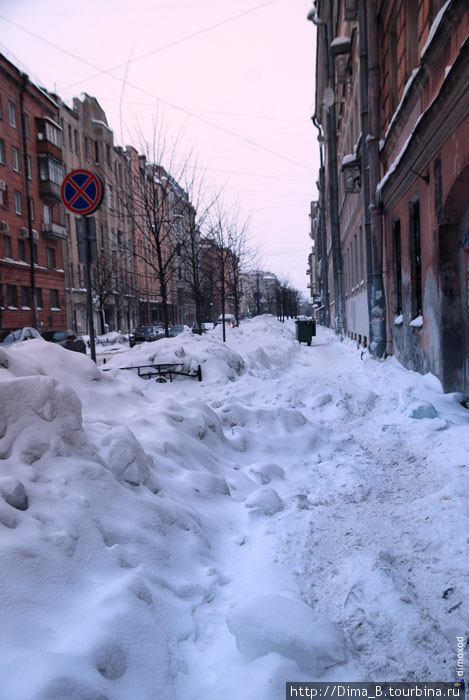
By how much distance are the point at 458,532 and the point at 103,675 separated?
230 cm

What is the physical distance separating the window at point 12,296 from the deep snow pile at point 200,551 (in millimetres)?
26723

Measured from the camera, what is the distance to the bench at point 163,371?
971 cm

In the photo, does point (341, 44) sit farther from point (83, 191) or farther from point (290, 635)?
point (290, 635)

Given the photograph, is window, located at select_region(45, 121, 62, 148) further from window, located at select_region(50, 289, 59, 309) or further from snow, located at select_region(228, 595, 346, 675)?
snow, located at select_region(228, 595, 346, 675)

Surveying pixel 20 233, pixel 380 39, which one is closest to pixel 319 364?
pixel 380 39

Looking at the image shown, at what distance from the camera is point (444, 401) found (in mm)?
6574

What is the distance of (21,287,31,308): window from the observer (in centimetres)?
3177

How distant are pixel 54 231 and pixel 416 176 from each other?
31.6m

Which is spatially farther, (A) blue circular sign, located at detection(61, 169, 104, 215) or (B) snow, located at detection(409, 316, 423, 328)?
(B) snow, located at detection(409, 316, 423, 328)

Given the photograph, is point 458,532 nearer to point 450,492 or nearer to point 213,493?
point 450,492

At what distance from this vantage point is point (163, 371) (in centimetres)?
993

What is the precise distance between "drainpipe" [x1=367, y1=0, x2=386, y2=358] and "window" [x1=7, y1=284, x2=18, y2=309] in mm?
24040

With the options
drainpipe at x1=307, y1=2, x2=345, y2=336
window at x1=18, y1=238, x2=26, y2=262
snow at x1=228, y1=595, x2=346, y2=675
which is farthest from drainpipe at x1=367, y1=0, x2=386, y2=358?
window at x1=18, y1=238, x2=26, y2=262

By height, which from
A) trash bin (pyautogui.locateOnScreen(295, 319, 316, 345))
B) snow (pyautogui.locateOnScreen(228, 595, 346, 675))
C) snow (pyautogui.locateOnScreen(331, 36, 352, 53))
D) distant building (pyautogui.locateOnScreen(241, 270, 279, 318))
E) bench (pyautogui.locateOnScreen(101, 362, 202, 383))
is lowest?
snow (pyautogui.locateOnScreen(228, 595, 346, 675))
